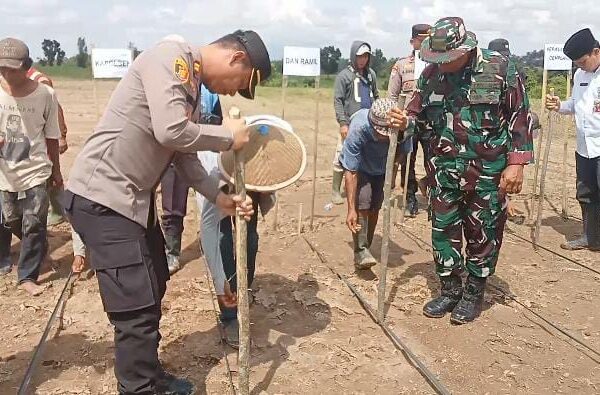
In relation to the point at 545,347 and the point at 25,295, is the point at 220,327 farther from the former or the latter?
the point at 545,347

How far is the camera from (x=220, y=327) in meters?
4.02

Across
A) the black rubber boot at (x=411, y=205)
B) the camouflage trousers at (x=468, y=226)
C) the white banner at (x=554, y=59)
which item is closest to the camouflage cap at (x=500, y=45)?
the white banner at (x=554, y=59)

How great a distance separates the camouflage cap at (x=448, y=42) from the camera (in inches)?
144

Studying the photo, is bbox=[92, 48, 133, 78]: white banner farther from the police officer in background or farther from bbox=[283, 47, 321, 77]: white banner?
the police officer in background

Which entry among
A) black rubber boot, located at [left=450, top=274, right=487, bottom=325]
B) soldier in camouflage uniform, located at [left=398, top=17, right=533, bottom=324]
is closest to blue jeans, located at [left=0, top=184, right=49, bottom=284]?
soldier in camouflage uniform, located at [left=398, top=17, right=533, bottom=324]

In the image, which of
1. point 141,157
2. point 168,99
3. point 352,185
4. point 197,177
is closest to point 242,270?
point 197,177

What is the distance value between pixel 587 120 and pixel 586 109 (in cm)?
11

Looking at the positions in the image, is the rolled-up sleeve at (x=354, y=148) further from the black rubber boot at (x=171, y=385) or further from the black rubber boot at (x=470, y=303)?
the black rubber boot at (x=171, y=385)

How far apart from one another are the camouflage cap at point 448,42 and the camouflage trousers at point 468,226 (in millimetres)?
904

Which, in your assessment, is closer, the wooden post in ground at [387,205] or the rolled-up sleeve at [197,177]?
the rolled-up sleeve at [197,177]

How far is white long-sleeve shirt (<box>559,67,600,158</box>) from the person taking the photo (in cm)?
566

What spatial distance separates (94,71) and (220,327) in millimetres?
3770

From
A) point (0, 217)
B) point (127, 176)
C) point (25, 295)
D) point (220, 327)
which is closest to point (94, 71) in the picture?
point (0, 217)

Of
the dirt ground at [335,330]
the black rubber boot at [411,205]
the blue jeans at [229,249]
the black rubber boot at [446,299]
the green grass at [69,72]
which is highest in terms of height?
the green grass at [69,72]
